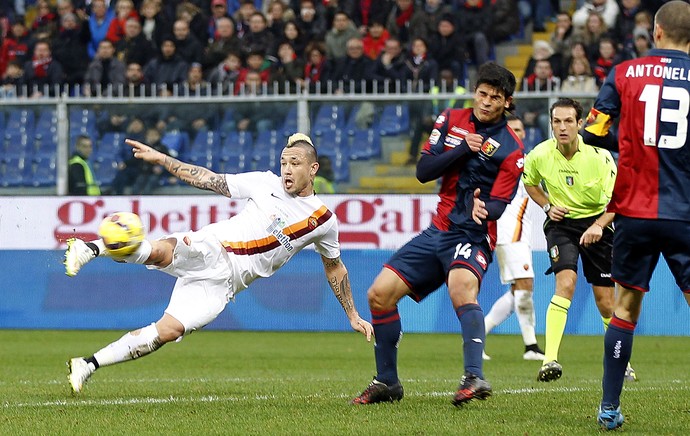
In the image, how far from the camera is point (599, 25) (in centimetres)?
1958

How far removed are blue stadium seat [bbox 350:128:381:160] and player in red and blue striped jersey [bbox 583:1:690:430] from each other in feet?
33.0

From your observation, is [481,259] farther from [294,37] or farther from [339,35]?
[294,37]

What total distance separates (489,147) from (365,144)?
8.68 metres

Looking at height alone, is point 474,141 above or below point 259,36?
below

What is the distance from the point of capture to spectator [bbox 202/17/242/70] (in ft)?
67.8

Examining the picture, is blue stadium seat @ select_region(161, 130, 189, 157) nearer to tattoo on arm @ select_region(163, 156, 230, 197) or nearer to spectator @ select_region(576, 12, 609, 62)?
spectator @ select_region(576, 12, 609, 62)

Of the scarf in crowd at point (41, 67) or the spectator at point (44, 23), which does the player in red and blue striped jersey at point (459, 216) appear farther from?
the spectator at point (44, 23)

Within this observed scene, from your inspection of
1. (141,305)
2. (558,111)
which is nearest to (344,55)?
(141,305)

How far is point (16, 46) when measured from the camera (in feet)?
76.9

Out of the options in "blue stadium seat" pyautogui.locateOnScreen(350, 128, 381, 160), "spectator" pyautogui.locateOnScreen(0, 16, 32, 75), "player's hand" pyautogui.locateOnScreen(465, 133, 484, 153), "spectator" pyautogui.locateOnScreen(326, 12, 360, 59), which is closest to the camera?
"player's hand" pyautogui.locateOnScreen(465, 133, 484, 153)

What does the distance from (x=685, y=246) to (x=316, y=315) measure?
10.4 metres

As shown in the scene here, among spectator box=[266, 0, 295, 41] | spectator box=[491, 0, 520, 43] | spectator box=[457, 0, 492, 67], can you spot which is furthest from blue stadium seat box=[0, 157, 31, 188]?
spectator box=[491, 0, 520, 43]

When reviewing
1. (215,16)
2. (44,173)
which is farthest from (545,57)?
(44,173)

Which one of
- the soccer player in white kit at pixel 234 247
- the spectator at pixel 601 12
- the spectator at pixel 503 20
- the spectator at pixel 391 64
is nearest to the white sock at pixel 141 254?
the soccer player in white kit at pixel 234 247
